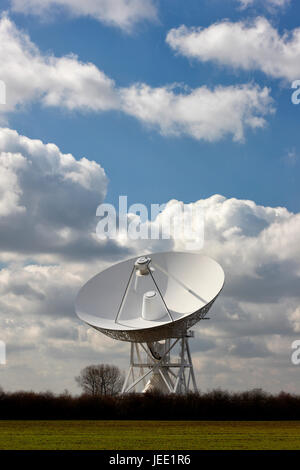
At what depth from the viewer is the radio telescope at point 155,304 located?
2175 inches

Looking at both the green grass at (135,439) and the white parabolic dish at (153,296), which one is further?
the white parabolic dish at (153,296)

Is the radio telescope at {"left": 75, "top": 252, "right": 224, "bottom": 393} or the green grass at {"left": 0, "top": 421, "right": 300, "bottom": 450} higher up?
the radio telescope at {"left": 75, "top": 252, "right": 224, "bottom": 393}

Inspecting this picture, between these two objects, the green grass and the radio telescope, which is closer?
the green grass

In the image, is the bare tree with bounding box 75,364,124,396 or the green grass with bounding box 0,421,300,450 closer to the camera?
the green grass with bounding box 0,421,300,450

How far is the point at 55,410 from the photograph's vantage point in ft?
192

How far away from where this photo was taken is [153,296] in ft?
187

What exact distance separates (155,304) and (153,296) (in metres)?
0.69

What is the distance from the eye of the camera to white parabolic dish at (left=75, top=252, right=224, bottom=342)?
55.0m

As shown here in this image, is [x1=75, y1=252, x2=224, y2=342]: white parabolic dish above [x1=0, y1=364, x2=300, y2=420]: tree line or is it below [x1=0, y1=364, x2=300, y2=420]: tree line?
above

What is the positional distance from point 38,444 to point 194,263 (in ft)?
92.0

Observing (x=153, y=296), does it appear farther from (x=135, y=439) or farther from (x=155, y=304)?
(x=135, y=439)

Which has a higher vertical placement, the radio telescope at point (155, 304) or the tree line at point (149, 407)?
the radio telescope at point (155, 304)
